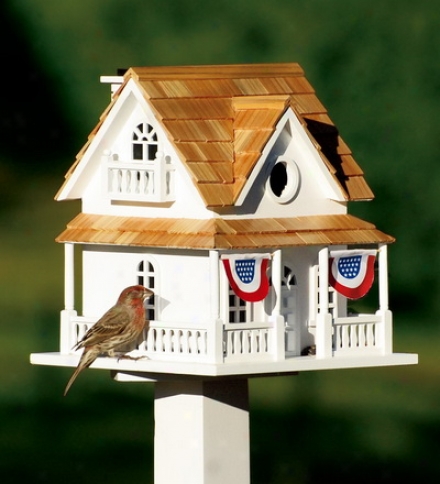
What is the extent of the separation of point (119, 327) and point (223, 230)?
82 centimetres

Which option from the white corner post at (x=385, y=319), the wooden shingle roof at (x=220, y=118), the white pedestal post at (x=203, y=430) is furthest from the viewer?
the white pedestal post at (x=203, y=430)

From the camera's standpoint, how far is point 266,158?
13.6 metres

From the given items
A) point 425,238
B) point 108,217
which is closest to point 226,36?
point 425,238

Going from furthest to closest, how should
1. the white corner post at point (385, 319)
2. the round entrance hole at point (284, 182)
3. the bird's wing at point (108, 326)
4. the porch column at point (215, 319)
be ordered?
the white corner post at point (385, 319) < the round entrance hole at point (284, 182) < the bird's wing at point (108, 326) < the porch column at point (215, 319)

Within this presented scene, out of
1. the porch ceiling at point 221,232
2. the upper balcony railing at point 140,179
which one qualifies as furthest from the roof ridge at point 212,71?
the porch ceiling at point 221,232

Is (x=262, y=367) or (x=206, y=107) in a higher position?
(x=206, y=107)

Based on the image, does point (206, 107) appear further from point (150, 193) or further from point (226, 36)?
point (226, 36)

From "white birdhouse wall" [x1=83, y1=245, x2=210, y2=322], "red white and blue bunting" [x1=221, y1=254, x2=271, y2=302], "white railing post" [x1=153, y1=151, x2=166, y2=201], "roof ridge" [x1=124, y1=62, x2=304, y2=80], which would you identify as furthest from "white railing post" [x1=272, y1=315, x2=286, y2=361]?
"roof ridge" [x1=124, y1=62, x2=304, y2=80]

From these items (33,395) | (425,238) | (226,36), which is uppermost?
(226,36)

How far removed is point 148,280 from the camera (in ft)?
45.3

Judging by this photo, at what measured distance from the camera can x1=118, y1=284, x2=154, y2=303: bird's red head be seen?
13.4 m

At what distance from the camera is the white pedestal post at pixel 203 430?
14133 mm

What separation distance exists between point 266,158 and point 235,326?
978 millimetres

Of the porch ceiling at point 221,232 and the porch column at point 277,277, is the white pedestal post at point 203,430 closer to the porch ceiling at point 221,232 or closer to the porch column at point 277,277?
the porch column at point 277,277
